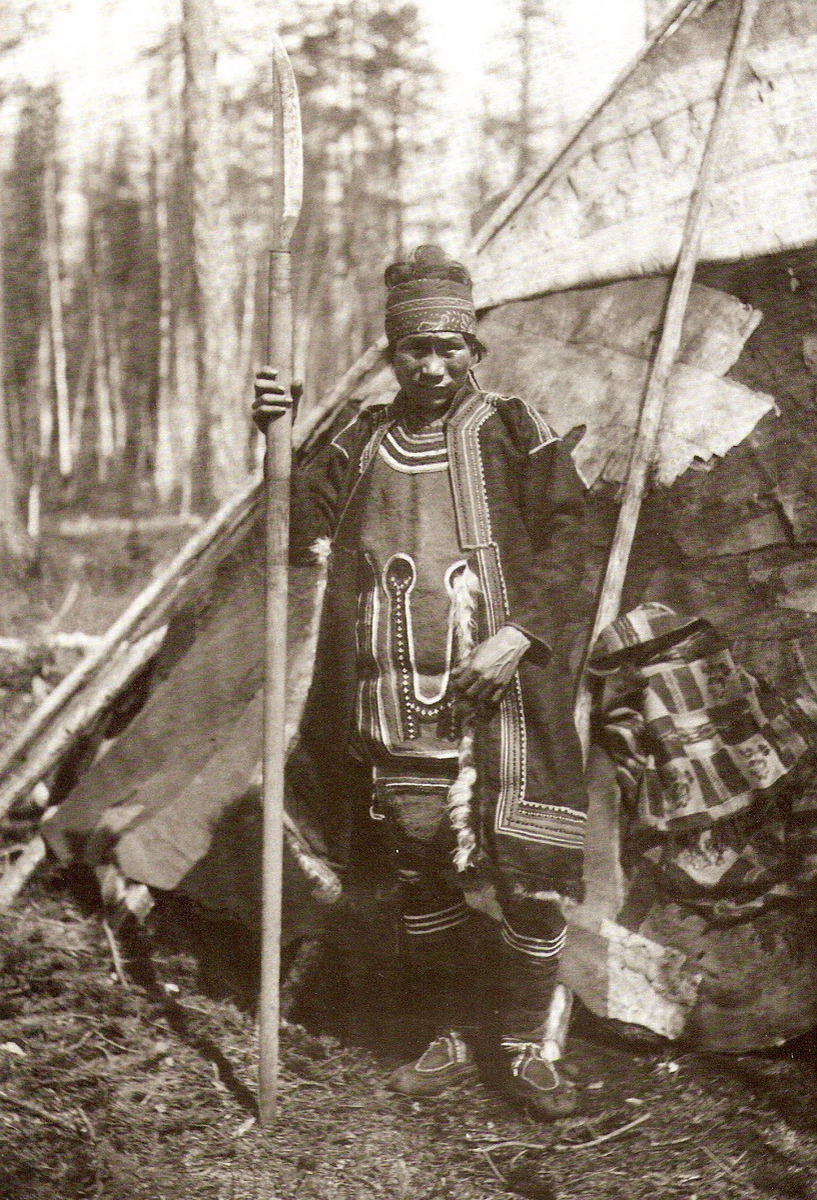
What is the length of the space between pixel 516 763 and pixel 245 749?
38.1 inches

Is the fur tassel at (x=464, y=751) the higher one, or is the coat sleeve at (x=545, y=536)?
the coat sleeve at (x=545, y=536)

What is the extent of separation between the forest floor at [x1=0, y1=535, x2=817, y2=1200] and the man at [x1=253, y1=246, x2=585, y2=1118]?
0.14m

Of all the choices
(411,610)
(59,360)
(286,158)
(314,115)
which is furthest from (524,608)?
(59,360)

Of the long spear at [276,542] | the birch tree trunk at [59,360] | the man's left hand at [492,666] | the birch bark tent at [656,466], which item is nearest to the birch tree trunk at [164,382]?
the birch tree trunk at [59,360]

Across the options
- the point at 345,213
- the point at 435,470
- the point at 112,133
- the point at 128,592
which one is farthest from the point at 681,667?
the point at 128,592

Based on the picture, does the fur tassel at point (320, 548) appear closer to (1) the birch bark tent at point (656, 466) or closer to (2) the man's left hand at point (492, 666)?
(1) the birch bark tent at point (656, 466)

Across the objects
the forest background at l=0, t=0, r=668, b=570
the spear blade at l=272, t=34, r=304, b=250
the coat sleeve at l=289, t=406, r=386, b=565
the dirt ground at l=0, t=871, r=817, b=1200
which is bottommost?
the dirt ground at l=0, t=871, r=817, b=1200

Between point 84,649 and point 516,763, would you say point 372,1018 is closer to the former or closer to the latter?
point 516,763

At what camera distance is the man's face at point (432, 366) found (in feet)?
9.11

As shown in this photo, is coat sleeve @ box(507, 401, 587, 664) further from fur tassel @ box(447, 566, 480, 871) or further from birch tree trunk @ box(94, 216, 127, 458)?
birch tree trunk @ box(94, 216, 127, 458)

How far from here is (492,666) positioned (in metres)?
2.75

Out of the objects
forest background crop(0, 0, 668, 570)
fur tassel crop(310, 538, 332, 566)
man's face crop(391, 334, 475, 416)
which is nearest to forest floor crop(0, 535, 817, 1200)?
fur tassel crop(310, 538, 332, 566)

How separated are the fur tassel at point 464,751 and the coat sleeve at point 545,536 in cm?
10

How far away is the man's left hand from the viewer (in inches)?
108
